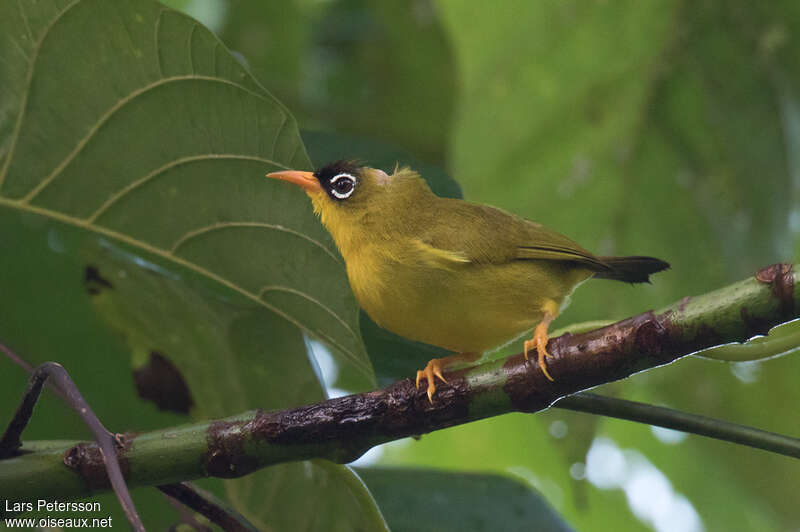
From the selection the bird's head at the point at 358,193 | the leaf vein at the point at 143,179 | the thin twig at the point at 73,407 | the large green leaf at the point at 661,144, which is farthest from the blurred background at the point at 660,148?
the thin twig at the point at 73,407

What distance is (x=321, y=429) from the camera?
55.0 inches

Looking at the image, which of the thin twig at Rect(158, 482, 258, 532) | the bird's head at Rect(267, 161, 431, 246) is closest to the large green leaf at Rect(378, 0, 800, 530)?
the bird's head at Rect(267, 161, 431, 246)

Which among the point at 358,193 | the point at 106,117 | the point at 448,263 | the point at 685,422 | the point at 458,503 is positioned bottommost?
the point at 685,422

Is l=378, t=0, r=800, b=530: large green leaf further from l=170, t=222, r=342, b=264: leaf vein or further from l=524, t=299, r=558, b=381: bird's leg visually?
l=170, t=222, r=342, b=264: leaf vein

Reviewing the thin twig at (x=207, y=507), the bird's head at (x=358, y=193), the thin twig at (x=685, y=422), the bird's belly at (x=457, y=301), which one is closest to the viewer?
the thin twig at (x=685, y=422)

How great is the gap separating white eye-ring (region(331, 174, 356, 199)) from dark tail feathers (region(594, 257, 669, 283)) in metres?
0.74

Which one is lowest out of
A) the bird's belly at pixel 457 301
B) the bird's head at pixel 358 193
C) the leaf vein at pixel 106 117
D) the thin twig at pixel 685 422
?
the thin twig at pixel 685 422

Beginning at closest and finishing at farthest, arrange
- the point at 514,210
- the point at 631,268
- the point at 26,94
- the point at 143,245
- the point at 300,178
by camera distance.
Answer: the point at 26,94 < the point at 143,245 < the point at 300,178 < the point at 631,268 < the point at 514,210

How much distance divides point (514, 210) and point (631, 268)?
2.07 ft

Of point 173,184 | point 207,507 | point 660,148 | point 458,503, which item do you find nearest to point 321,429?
point 207,507

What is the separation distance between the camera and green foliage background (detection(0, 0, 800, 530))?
181cm

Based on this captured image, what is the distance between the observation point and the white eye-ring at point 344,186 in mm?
2547

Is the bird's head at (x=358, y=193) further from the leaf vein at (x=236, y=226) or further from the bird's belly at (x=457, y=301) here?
the leaf vein at (x=236, y=226)

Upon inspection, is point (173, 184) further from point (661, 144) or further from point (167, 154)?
point (661, 144)
